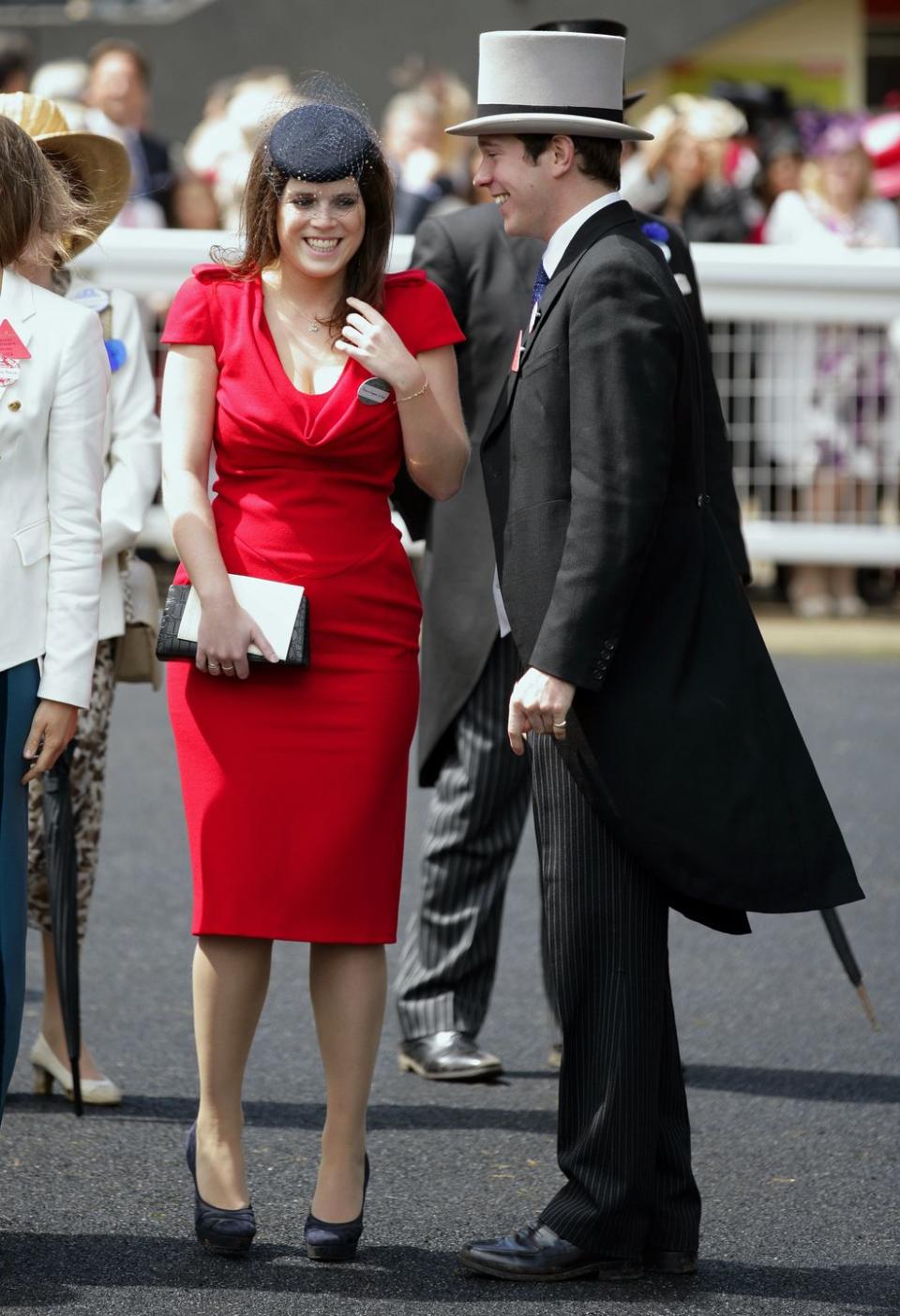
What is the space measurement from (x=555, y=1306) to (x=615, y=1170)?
24 centimetres

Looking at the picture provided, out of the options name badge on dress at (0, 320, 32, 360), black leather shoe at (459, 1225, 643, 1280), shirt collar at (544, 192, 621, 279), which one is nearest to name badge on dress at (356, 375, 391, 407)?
shirt collar at (544, 192, 621, 279)

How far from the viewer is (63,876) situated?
161 inches

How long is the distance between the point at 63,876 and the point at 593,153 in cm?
163

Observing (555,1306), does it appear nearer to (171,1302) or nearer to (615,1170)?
(615,1170)

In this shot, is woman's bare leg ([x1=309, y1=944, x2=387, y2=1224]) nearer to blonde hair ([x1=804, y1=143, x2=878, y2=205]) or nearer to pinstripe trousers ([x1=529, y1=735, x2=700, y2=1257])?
pinstripe trousers ([x1=529, y1=735, x2=700, y2=1257])

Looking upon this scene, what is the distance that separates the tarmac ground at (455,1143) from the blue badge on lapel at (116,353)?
153 cm

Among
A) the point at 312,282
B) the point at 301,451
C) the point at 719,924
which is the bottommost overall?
the point at 719,924

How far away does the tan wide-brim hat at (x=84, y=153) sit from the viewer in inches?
175

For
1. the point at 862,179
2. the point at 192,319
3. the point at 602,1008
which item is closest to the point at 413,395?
the point at 192,319

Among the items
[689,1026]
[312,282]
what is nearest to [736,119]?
[689,1026]

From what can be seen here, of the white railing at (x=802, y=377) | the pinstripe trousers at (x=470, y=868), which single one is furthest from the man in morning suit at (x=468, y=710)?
the white railing at (x=802, y=377)

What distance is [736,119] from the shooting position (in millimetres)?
11953

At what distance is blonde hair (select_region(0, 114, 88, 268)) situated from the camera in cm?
358

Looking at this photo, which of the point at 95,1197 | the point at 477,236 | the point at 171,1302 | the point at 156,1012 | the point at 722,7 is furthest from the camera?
the point at 722,7
